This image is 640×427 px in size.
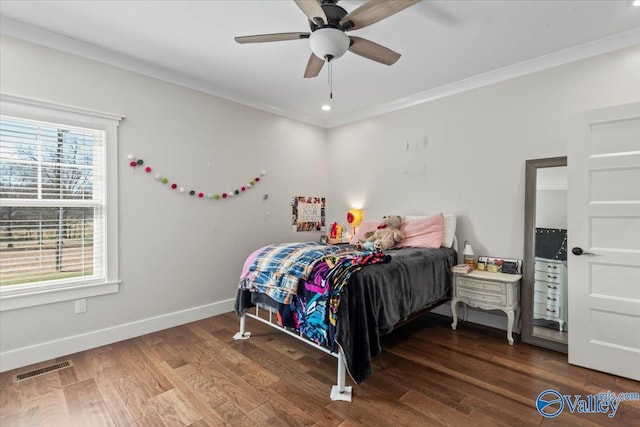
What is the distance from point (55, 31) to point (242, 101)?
1845mm

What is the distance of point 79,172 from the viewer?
2781 mm

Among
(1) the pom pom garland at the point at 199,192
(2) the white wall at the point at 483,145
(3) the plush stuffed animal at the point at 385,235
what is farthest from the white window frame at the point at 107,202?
(2) the white wall at the point at 483,145

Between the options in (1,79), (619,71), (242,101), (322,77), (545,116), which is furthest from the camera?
(242,101)

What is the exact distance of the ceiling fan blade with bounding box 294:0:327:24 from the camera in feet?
5.56

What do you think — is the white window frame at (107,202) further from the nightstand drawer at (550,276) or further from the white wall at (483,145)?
the nightstand drawer at (550,276)

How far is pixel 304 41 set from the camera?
2684 millimetres

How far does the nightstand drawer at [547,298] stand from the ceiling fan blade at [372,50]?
8.54ft

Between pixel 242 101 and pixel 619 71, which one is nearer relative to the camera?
pixel 619 71

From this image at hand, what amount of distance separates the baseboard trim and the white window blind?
1.76ft

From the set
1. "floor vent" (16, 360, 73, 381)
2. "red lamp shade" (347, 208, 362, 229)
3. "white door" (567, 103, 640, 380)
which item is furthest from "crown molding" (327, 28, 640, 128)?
"floor vent" (16, 360, 73, 381)

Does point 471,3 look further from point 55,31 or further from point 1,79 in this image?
point 1,79

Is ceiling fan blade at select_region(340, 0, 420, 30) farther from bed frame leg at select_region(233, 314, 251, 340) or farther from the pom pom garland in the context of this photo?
bed frame leg at select_region(233, 314, 251, 340)

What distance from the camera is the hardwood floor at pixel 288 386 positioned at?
188cm

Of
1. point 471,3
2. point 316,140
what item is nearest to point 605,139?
point 471,3
